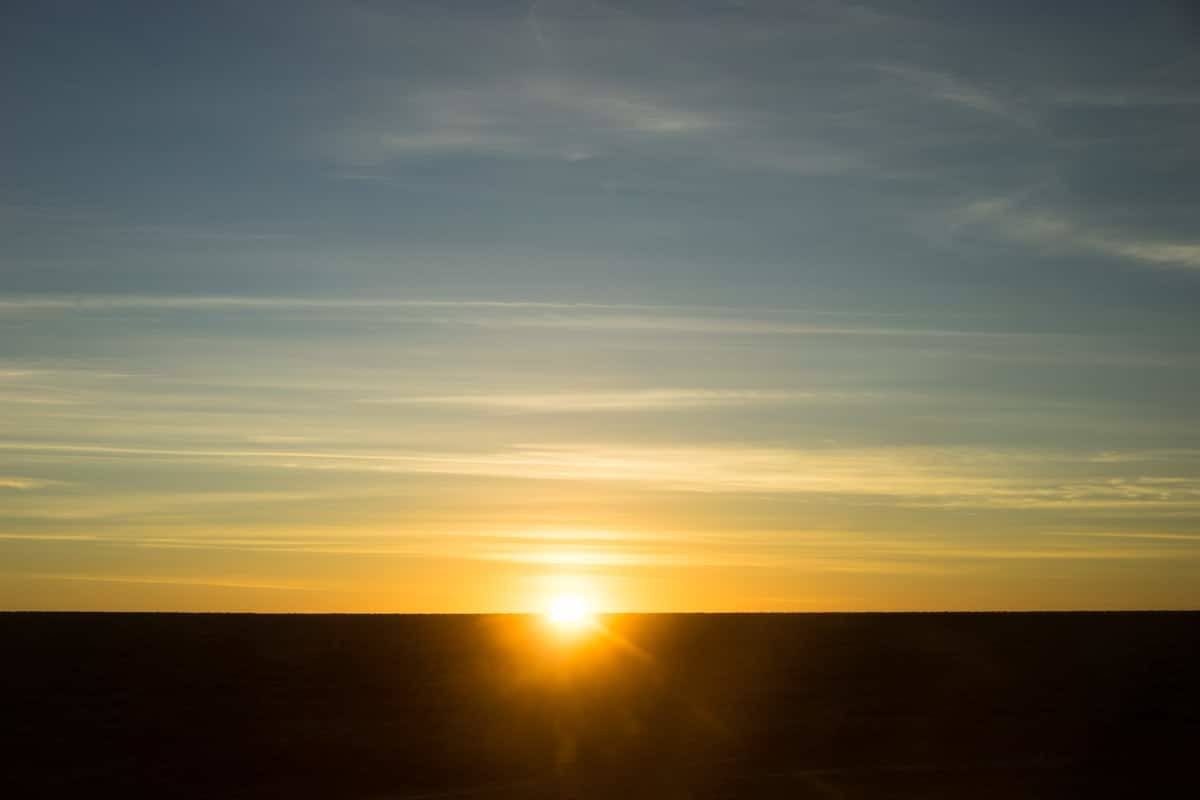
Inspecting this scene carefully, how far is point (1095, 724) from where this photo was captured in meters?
44.9

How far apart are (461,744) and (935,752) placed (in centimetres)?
1347

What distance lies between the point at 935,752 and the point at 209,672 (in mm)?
35758

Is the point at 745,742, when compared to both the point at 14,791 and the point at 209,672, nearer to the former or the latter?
the point at 14,791

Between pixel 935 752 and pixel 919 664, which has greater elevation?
pixel 919 664

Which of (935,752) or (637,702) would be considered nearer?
(935,752)

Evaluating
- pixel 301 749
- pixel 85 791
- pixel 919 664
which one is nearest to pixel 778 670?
pixel 919 664

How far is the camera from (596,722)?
45938mm

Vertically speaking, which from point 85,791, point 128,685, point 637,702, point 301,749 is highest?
point 128,685

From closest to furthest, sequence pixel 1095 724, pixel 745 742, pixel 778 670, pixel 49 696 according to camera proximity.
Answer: pixel 745 742 → pixel 1095 724 → pixel 49 696 → pixel 778 670

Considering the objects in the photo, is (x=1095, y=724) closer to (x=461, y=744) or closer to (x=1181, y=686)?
(x=1181, y=686)

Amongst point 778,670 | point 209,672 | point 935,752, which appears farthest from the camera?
point 778,670

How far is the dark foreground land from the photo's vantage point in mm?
33406

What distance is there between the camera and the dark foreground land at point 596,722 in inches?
1315

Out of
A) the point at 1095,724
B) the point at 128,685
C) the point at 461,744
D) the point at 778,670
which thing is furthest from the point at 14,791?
the point at 778,670
